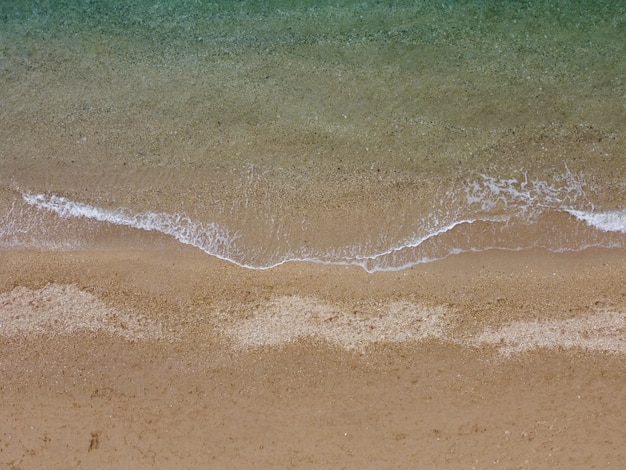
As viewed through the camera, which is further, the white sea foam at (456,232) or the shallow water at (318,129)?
the shallow water at (318,129)

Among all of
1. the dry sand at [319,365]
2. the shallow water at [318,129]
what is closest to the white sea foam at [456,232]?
the shallow water at [318,129]

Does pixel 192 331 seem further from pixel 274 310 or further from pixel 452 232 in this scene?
pixel 452 232

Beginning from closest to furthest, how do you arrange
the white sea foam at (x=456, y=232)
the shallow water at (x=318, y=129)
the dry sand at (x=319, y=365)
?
the dry sand at (x=319, y=365), the white sea foam at (x=456, y=232), the shallow water at (x=318, y=129)

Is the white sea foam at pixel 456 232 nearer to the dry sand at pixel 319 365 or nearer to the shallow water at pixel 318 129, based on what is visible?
the shallow water at pixel 318 129

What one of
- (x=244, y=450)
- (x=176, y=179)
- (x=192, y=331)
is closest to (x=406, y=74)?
(x=176, y=179)

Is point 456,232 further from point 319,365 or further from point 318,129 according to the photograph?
point 319,365

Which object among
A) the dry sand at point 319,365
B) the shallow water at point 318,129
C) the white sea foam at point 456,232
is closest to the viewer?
the dry sand at point 319,365
